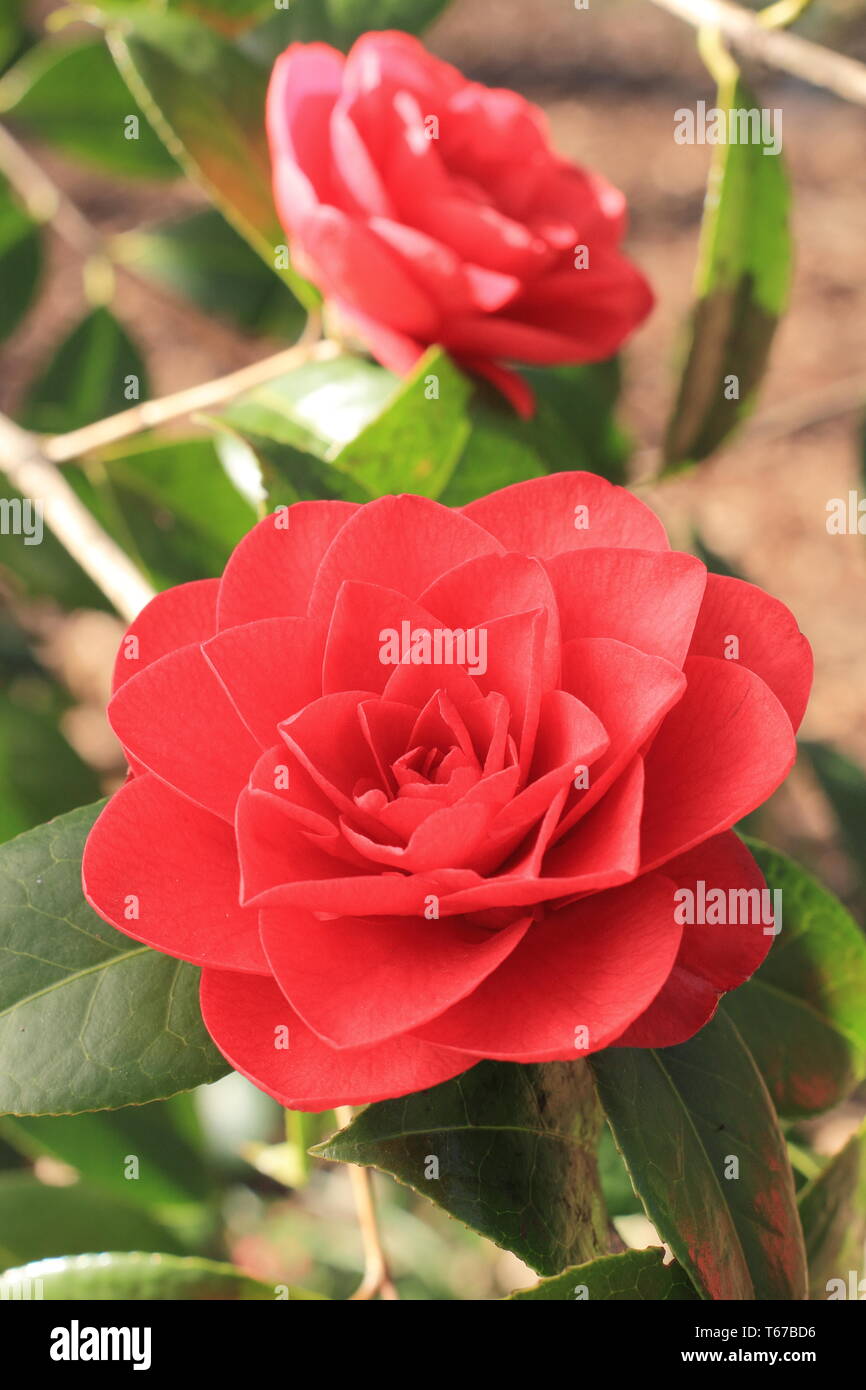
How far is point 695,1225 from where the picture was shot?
15.9 inches

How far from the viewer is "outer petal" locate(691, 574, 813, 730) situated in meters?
0.38

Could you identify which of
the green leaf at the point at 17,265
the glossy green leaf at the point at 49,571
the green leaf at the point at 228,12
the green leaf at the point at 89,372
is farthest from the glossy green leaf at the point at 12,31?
the glossy green leaf at the point at 49,571

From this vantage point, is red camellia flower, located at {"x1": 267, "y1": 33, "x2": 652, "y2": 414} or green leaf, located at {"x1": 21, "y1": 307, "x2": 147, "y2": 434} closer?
red camellia flower, located at {"x1": 267, "y1": 33, "x2": 652, "y2": 414}

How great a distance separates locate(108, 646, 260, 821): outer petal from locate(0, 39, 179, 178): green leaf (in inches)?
32.8

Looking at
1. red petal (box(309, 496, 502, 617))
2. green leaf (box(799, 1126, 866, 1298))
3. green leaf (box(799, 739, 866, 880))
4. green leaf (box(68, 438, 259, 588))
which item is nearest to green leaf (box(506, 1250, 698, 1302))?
green leaf (box(799, 1126, 866, 1298))

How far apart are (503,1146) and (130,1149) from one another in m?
0.60

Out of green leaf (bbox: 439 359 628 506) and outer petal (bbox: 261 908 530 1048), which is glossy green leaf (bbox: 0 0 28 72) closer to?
green leaf (bbox: 439 359 628 506)

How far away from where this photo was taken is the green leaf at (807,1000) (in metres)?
0.55

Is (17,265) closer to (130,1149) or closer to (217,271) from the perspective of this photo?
(217,271)

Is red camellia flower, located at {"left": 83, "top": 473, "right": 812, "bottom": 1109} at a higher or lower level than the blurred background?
lower

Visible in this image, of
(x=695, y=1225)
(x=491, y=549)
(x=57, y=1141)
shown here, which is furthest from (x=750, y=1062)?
(x=57, y=1141)

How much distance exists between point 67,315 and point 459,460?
5.88 feet
